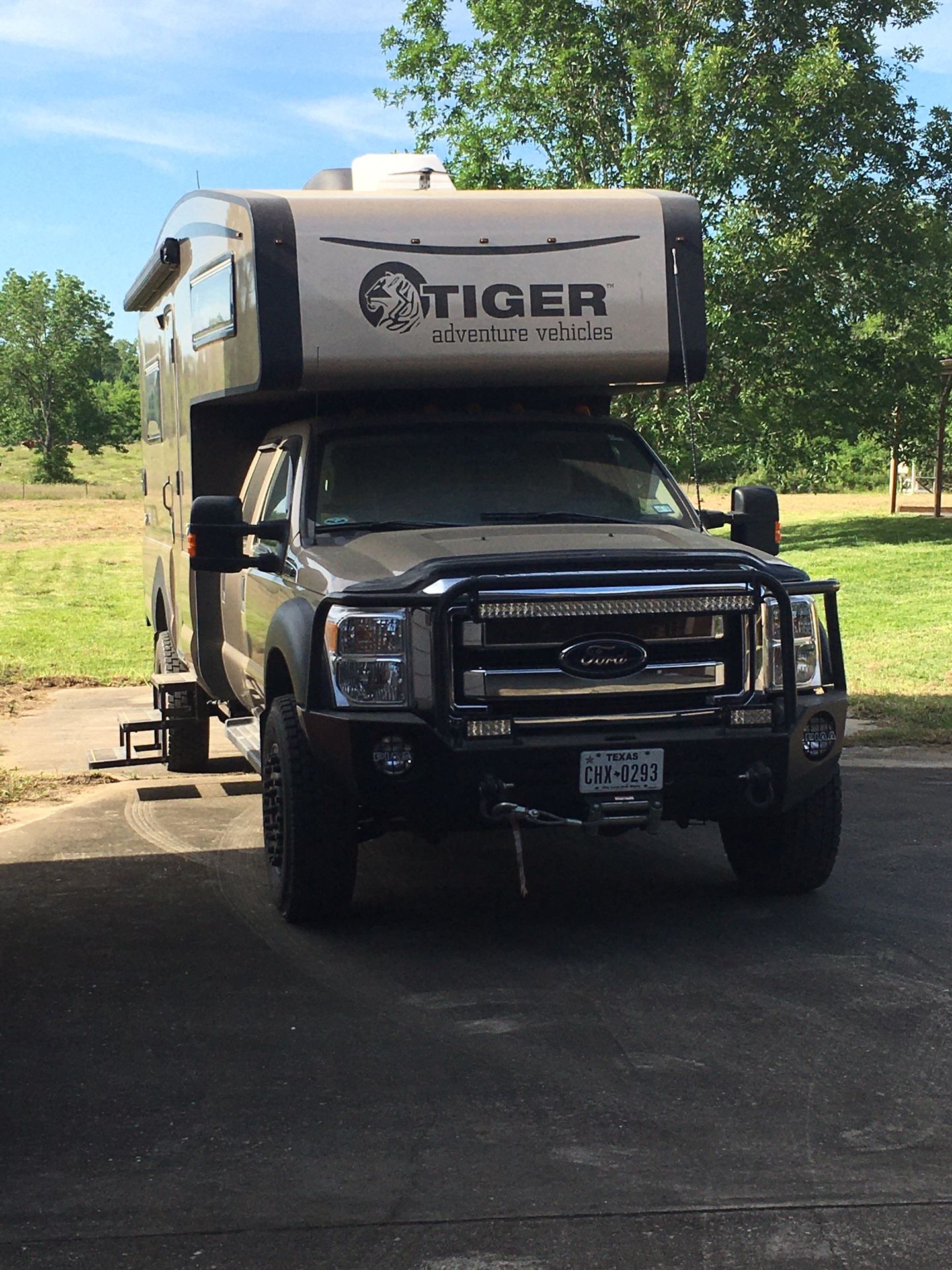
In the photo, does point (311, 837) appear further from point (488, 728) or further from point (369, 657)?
point (488, 728)

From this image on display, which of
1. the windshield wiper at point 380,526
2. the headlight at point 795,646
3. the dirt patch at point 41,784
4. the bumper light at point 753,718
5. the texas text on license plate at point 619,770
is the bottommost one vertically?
the dirt patch at point 41,784

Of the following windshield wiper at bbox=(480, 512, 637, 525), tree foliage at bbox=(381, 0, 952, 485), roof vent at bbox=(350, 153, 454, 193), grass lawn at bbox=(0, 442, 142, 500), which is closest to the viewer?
windshield wiper at bbox=(480, 512, 637, 525)

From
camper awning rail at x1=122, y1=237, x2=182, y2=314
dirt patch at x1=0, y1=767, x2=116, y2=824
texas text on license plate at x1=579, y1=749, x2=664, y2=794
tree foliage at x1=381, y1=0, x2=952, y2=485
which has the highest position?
tree foliage at x1=381, y1=0, x2=952, y2=485

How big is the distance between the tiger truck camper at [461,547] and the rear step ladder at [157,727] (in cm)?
3

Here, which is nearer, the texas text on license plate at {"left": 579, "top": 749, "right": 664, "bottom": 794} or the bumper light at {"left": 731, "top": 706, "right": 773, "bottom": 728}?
the texas text on license plate at {"left": 579, "top": 749, "right": 664, "bottom": 794}

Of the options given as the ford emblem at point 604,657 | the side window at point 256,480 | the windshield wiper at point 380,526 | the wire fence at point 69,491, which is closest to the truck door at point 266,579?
the side window at point 256,480

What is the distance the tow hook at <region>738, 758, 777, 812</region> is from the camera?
6.44 m

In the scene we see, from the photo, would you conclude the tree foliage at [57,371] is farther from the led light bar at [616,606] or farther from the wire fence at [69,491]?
the led light bar at [616,606]

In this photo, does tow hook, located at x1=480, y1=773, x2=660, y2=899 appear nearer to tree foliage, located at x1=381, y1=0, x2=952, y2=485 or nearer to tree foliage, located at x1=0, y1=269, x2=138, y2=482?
tree foliage, located at x1=381, y1=0, x2=952, y2=485

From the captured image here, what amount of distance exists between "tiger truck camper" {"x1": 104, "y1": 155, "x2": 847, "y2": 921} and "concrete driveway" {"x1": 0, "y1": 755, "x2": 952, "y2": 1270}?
487mm

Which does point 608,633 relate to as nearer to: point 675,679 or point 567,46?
point 675,679

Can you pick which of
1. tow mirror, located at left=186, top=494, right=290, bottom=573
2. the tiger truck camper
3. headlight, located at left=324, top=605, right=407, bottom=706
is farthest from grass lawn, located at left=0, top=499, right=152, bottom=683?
headlight, located at left=324, top=605, right=407, bottom=706

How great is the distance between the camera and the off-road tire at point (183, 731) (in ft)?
34.8

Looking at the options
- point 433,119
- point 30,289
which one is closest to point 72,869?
point 433,119
